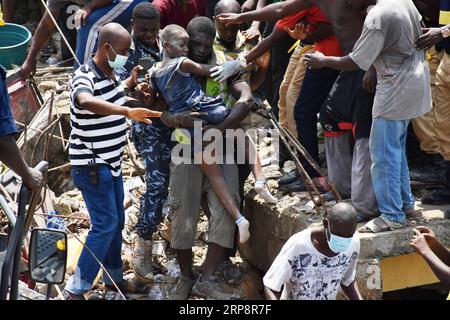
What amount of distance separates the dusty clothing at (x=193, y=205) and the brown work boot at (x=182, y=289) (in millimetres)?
278

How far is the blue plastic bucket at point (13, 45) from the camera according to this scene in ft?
33.8

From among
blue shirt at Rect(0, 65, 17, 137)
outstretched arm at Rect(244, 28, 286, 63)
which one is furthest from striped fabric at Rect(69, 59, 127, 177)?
blue shirt at Rect(0, 65, 17, 137)

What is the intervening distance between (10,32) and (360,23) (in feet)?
16.3

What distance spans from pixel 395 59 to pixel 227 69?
1.28m

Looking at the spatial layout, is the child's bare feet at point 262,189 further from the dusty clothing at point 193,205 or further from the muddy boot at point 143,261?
the muddy boot at point 143,261

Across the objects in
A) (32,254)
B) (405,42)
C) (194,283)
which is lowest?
(194,283)

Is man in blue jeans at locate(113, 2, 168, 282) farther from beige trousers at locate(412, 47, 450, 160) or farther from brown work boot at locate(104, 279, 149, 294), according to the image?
beige trousers at locate(412, 47, 450, 160)

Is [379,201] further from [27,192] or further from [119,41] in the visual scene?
[27,192]

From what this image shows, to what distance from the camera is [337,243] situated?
6.03 meters

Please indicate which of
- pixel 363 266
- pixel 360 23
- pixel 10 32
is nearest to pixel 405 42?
pixel 360 23

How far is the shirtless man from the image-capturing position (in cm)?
718

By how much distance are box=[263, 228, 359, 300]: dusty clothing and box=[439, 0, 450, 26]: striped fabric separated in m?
2.00

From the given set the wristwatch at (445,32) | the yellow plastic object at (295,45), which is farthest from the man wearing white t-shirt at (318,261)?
the yellow plastic object at (295,45)
